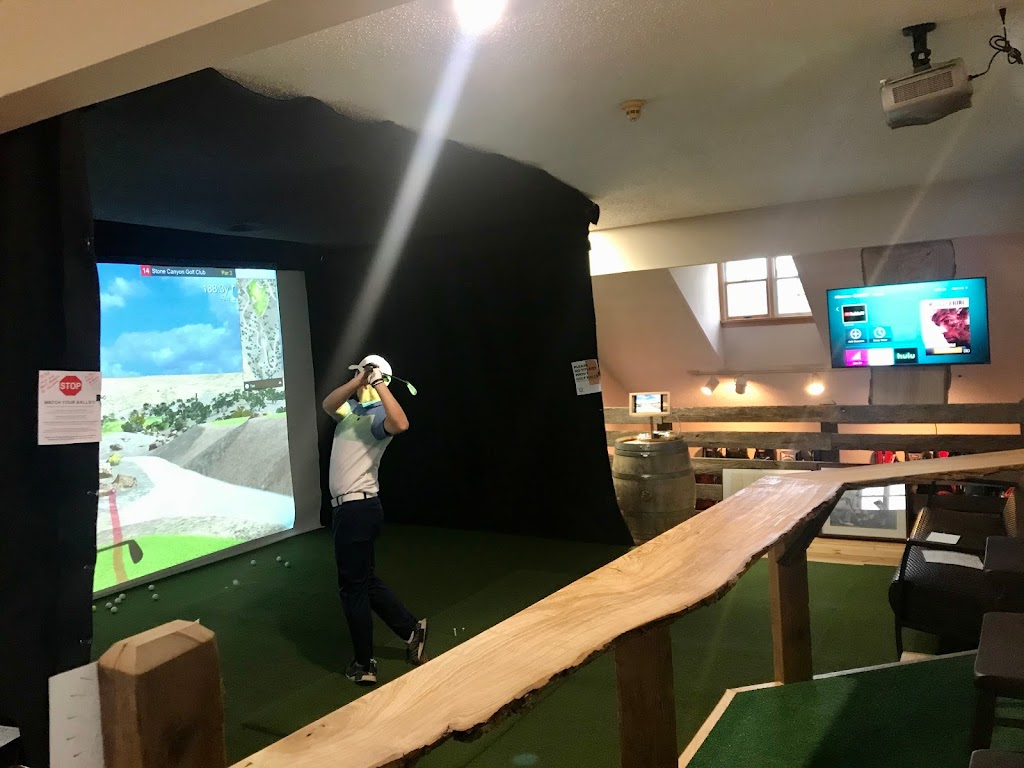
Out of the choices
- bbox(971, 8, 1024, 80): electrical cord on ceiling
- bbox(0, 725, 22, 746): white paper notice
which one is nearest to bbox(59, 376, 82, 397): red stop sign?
bbox(0, 725, 22, 746): white paper notice

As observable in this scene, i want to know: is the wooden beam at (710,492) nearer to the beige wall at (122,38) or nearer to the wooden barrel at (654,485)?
the wooden barrel at (654,485)

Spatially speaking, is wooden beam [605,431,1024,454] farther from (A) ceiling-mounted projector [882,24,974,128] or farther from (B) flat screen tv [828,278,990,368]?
(A) ceiling-mounted projector [882,24,974,128]

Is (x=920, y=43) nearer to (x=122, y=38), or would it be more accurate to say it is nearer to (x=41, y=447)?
(x=122, y=38)

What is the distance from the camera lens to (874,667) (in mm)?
2770

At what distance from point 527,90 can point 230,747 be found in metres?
2.55

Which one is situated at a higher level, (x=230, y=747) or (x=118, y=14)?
(x=118, y=14)

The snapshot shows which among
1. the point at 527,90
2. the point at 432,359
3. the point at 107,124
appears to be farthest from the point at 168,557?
the point at 527,90

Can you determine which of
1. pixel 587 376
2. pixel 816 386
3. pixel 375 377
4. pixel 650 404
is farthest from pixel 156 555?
pixel 816 386

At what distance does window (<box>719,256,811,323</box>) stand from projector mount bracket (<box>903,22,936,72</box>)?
446 cm

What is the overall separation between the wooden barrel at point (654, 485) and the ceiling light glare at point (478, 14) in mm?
3226

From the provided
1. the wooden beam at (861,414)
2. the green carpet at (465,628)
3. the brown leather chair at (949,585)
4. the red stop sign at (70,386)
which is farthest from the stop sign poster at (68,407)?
the wooden beam at (861,414)

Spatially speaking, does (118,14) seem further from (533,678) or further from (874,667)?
(874,667)

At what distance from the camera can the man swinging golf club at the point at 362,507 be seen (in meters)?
2.95

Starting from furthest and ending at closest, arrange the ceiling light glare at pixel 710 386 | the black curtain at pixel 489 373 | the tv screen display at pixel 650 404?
the ceiling light glare at pixel 710 386
the tv screen display at pixel 650 404
the black curtain at pixel 489 373
